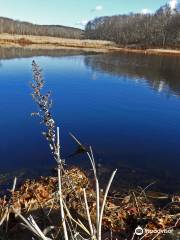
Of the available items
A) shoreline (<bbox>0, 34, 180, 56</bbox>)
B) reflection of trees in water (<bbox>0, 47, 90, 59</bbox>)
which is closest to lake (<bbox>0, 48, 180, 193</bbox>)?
reflection of trees in water (<bbox>0, 47, 90, 59</bbox>)

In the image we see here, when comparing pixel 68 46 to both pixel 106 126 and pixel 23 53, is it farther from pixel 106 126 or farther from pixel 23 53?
pixel 106 126

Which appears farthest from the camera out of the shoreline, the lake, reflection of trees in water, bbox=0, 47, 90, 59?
the shoreline

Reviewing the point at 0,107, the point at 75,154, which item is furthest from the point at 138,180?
the point at 0,107

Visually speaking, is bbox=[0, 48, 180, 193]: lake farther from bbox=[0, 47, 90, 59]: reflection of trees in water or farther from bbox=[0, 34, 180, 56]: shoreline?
bbox=[0, 34, 180, 56]: shoreline

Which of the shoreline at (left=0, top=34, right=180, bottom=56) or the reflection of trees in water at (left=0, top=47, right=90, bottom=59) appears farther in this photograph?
the shoreline at (left=0, top=34, right=180, bottom=56)

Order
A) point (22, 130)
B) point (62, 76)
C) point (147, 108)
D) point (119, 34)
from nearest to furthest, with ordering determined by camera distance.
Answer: point (22, 130) → point (147, 108) → point (62, 76) → point (119, 34)

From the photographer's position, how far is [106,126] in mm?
22406

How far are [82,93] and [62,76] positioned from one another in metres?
10.6

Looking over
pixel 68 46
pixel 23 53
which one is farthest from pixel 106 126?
pixel 68 46

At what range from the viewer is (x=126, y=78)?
144ft

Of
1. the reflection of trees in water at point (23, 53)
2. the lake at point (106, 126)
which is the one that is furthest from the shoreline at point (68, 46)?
the lake at point (106, 126)

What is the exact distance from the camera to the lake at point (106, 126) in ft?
52.4

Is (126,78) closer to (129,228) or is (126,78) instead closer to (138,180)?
(138,180)

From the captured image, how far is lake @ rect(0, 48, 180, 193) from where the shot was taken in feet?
52.4
